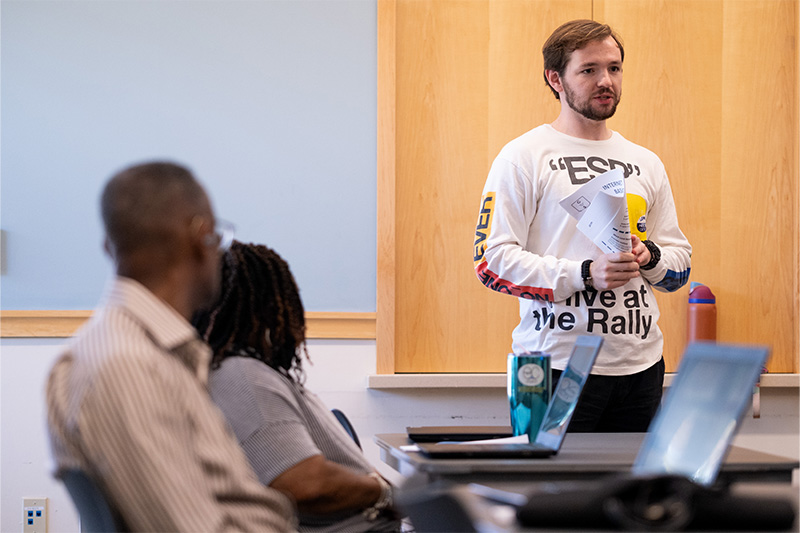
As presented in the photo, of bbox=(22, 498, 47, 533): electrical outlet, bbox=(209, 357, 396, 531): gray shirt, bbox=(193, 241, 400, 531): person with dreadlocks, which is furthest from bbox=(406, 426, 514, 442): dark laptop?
bbox=(22, 498, 47, 533): electrical outlet

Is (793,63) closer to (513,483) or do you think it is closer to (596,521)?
(513,483)

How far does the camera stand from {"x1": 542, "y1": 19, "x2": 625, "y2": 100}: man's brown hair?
2621 mm

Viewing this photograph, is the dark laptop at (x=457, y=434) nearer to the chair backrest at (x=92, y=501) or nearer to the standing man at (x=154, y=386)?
the standing man at (x=154, y=386)

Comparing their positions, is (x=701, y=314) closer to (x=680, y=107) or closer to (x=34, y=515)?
(x=680, y=107)

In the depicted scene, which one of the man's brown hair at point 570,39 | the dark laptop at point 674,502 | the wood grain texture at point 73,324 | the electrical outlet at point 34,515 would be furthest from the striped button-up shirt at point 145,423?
the electrical outlet at point 34,515

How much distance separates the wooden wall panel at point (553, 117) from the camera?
3.41 m

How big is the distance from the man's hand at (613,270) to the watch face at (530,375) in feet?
1.91

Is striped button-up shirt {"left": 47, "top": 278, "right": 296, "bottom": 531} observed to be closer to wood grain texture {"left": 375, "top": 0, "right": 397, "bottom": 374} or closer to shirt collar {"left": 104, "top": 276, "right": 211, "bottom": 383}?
shirt collar {"left": 104, "top": 276, "right": 211, "bottom": 383}

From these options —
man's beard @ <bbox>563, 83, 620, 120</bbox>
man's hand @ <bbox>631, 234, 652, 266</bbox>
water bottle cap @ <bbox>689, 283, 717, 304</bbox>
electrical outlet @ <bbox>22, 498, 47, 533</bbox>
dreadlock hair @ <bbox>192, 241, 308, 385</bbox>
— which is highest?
man's beard @ <bbox>563, 83, 620, 120</bbox>

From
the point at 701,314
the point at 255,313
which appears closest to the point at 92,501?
the point at 255,313

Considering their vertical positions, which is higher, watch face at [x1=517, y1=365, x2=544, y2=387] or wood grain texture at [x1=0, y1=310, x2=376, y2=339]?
Result: watch face at [x1=517, y1=365, x2=544, y2=387]

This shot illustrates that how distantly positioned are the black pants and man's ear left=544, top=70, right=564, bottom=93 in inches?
36.5

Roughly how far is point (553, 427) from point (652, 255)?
945 mm

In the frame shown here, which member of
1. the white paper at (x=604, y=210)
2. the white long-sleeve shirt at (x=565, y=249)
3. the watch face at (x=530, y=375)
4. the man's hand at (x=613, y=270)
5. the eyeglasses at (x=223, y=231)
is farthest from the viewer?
the white long-sleeve shirt at (x=565, y=249)
